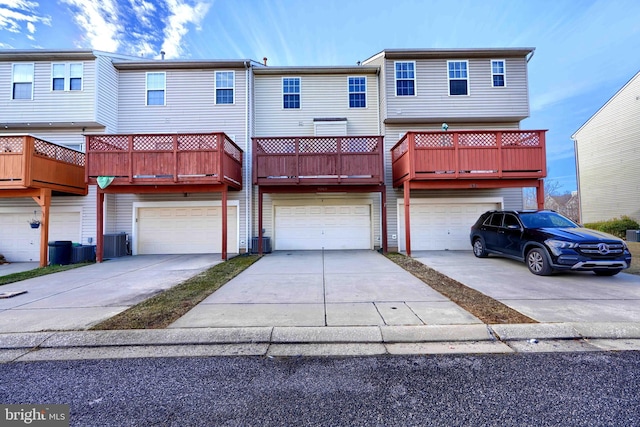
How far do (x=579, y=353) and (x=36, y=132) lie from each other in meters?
17.1

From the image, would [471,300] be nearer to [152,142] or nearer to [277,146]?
[277,146]

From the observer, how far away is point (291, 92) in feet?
39.2

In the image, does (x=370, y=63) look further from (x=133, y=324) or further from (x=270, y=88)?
(x=133, y=324)

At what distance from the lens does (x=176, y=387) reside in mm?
2408

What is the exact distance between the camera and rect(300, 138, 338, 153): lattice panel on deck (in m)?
9.95

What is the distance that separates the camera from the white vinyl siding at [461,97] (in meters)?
11.1

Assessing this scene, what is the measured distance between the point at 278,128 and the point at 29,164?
27.5 ft

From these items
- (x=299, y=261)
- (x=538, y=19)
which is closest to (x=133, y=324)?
(x=299, y=261)

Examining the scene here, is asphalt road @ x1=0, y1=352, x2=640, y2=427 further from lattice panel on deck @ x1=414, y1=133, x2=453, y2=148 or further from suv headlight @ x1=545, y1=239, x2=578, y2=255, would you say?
lattice panel on deck @ x1=414, y1=133, x2=453, y2=148

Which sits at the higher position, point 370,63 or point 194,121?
point 370,63

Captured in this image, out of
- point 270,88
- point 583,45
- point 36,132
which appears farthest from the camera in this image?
point 583,45

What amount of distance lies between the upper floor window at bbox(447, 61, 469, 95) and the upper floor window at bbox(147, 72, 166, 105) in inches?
485

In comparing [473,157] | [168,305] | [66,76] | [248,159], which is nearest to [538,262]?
[473,157]

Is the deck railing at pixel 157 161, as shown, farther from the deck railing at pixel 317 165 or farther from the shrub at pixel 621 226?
the shrub at pixel 621 226
